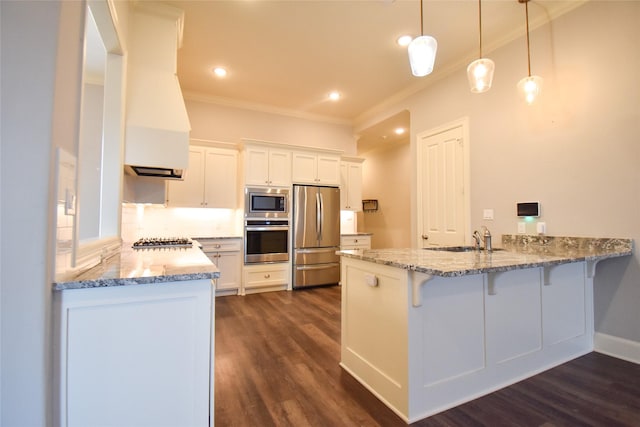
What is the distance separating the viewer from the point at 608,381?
2.00 metres

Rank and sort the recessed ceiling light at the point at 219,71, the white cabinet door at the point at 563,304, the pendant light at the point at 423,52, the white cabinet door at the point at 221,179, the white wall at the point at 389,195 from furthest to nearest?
the white wall at the point at 389,195 → the white cabinet door at the point at 221,179 → the recessed ceiling light at the point at 219,71 → the white cabinet door at the point at 563,304 → the pendant light at the point at 423,52

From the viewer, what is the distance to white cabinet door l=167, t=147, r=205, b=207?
4215 mm

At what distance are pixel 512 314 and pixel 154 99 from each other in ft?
10.2

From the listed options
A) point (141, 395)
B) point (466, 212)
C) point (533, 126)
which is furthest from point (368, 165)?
point (141, 395)

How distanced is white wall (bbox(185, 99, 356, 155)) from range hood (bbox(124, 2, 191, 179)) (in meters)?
1.97

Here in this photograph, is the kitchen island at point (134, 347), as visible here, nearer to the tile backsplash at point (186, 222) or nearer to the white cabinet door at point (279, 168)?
the tile backsplash at point (186, 222)

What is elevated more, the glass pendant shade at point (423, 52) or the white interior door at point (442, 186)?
the glass pendant shade at point (423, 52)

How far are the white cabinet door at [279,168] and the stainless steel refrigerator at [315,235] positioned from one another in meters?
0.20

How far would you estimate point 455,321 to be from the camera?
1.77 metres

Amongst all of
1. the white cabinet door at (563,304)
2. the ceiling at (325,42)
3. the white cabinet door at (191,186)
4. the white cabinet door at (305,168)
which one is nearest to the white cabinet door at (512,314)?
the white cabinet door at (563,304)

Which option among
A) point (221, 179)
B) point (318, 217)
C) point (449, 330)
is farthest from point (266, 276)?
point (449, 330)

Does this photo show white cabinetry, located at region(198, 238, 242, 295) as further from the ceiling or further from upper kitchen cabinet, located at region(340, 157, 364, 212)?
the ceiling

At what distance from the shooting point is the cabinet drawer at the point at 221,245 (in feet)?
13.4

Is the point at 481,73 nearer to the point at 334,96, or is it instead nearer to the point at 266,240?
the point at 334,96
